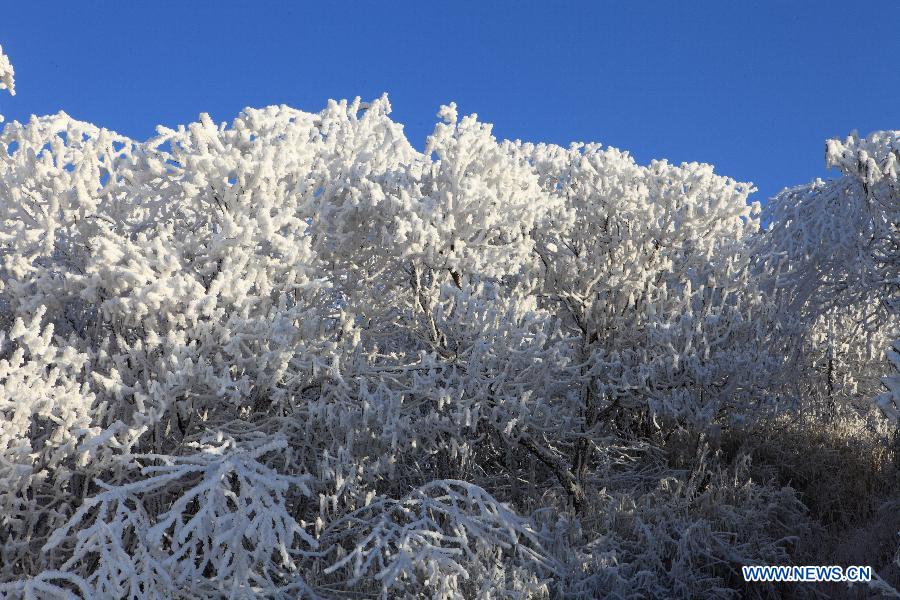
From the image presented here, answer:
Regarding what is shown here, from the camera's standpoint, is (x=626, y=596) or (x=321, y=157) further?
(x=321, y=157)

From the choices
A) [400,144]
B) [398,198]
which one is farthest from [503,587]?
[400,144]

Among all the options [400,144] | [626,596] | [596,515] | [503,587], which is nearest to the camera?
[503,587]

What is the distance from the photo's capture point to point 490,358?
7.16 m

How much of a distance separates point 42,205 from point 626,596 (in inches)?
251

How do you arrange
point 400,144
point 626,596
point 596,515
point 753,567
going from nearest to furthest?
1. point 626,596
2. point 753,567
3. point 596,515
4. point 400,144

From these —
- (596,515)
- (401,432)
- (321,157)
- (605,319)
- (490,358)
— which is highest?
(321,157)

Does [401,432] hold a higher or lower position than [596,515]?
higher

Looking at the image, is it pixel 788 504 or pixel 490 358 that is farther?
pixel 788 504

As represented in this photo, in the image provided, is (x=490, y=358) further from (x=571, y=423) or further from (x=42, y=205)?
(x=42, y=205)

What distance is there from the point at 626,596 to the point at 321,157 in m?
5.73

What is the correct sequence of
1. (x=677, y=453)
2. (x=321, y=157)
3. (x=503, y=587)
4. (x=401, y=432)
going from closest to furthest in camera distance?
(x=503, y=587) < (x=401, y=432) < (x=321, y=157) < (x=677, y=453)

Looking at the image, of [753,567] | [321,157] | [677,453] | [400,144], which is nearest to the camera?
[753,567]

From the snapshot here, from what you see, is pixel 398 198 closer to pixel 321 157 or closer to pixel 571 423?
pixel 321 157

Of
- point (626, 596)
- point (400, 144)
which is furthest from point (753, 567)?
point (400, 144)
